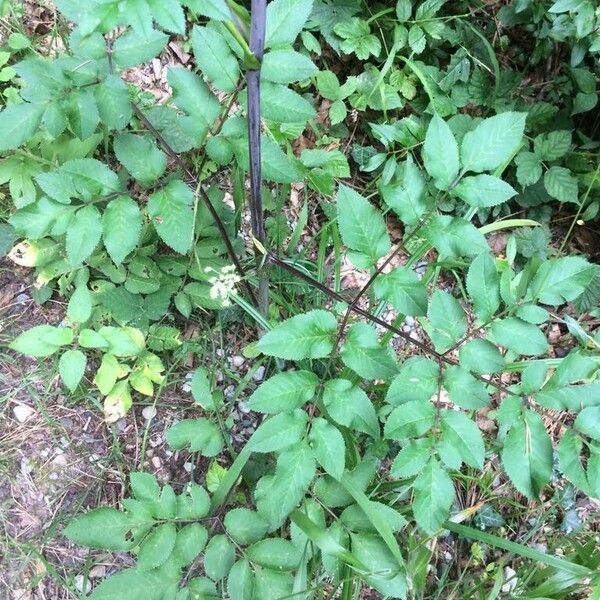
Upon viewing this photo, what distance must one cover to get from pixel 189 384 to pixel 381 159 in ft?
3.66

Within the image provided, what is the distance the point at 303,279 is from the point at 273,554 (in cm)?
73

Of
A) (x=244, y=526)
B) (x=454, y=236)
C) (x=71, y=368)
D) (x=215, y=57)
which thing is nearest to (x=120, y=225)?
(x=215, y=57)

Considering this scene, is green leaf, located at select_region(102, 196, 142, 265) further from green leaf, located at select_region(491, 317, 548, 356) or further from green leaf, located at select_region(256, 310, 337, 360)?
green leaf, located at select_region(491, 317, 548, 356)

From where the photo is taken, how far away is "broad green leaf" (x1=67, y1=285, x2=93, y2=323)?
1.79 metres

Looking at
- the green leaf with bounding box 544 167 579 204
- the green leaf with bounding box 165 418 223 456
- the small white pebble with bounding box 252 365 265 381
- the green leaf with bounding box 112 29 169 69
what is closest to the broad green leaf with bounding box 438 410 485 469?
the green leaf with bounding box 165 418 223 456

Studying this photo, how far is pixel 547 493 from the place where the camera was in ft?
7.47

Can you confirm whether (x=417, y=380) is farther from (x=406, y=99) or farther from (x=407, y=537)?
(x=406, y=99)

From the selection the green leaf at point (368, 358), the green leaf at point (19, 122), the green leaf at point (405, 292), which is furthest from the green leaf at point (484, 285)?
the green leaf at point (19, 122)

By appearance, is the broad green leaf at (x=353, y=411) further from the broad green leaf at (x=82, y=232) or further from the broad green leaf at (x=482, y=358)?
the broad green leaf at (x=82, y=232)

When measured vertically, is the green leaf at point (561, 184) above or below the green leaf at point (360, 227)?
below

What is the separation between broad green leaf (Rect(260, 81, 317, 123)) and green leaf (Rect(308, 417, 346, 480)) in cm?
68

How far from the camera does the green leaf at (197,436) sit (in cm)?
184

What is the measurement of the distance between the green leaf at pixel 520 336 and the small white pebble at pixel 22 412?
4.90 feet

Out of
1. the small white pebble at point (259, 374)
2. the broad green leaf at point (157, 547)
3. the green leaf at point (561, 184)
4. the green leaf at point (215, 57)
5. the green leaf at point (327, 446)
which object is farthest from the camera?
the green leaf at point (561, 184)
